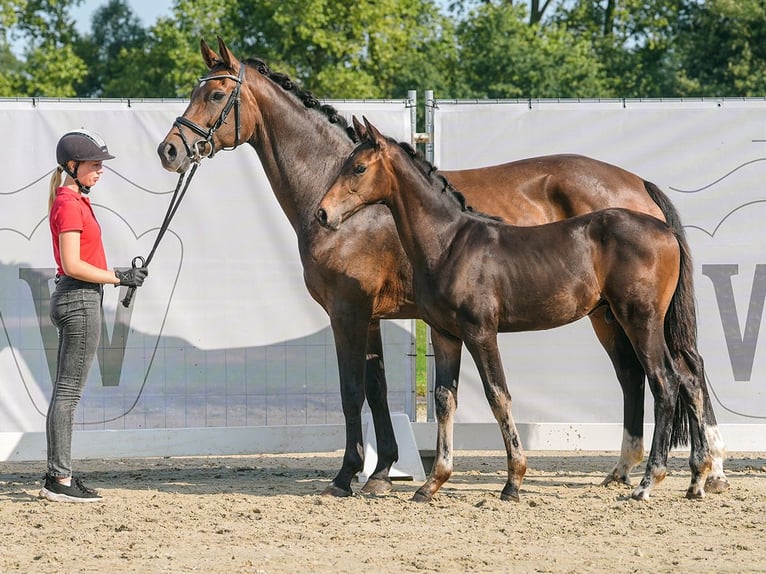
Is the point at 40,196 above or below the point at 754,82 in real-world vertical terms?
below

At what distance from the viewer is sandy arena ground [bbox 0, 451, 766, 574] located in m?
4.50

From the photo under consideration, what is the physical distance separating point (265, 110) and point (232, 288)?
5.07ft

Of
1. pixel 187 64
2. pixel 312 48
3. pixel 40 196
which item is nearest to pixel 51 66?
pixel 187 64

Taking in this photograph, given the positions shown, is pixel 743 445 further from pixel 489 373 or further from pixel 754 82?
pixel 754 82

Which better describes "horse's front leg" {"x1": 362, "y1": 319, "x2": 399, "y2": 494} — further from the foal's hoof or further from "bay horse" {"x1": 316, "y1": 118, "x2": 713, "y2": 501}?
the foal's hoof

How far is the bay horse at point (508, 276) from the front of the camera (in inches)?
225

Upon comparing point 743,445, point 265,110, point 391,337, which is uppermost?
point 265,110

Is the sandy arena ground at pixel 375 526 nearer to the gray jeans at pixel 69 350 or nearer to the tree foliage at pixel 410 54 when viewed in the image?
the gray jeans at pixel 69 350

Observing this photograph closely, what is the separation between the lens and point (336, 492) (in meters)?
6.05

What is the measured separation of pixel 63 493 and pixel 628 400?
3354 mm

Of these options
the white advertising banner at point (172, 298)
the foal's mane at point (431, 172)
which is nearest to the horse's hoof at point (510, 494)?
the foal's mane at point (431, 172)

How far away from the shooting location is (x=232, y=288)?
740 centimetres

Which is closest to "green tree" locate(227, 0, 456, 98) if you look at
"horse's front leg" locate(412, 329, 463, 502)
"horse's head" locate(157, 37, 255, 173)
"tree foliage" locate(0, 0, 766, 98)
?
"tree foliage" locate(0, 0, 766, 98)

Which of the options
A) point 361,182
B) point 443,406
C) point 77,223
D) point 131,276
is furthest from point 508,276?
point 77,223
